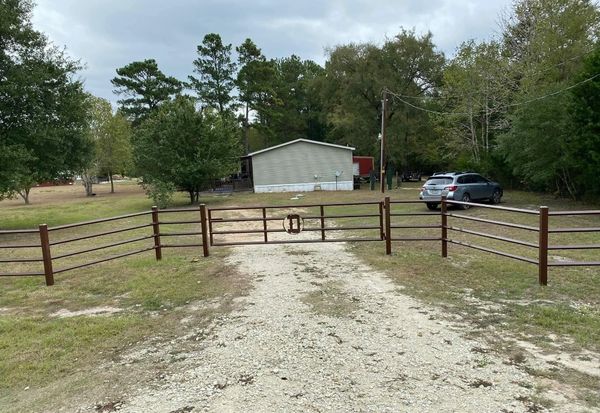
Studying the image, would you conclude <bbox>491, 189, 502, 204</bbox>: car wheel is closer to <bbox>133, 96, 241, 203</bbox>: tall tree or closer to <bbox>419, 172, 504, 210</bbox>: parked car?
<bbox>419, 172, 504, 210</bbox>: parked car

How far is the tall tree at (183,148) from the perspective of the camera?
2425 centimetres

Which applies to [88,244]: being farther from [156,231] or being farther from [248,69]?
[248,69]

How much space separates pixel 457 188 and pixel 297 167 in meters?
17.7

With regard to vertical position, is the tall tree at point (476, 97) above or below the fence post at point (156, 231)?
above

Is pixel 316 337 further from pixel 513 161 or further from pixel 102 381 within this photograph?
pixel 513 161

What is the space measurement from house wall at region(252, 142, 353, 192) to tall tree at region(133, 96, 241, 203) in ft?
23.1

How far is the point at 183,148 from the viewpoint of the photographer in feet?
80.6

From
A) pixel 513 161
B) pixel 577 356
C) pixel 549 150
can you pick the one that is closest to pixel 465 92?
pixel 513 161

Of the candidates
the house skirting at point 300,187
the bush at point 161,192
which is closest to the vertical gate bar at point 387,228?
the bush at point 161,192

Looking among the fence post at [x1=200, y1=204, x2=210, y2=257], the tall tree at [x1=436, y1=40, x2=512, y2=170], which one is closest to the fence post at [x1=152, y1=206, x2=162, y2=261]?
the fence post at [x1=200, y1=204, x2=210, y2=257]

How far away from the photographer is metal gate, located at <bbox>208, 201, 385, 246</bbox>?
892cm

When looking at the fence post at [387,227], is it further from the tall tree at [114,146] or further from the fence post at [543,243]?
the tall tree at [114,146]

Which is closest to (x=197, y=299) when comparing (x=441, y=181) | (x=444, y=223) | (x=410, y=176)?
(x=444, y=223)

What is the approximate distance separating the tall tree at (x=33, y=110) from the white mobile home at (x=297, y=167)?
1618cm
